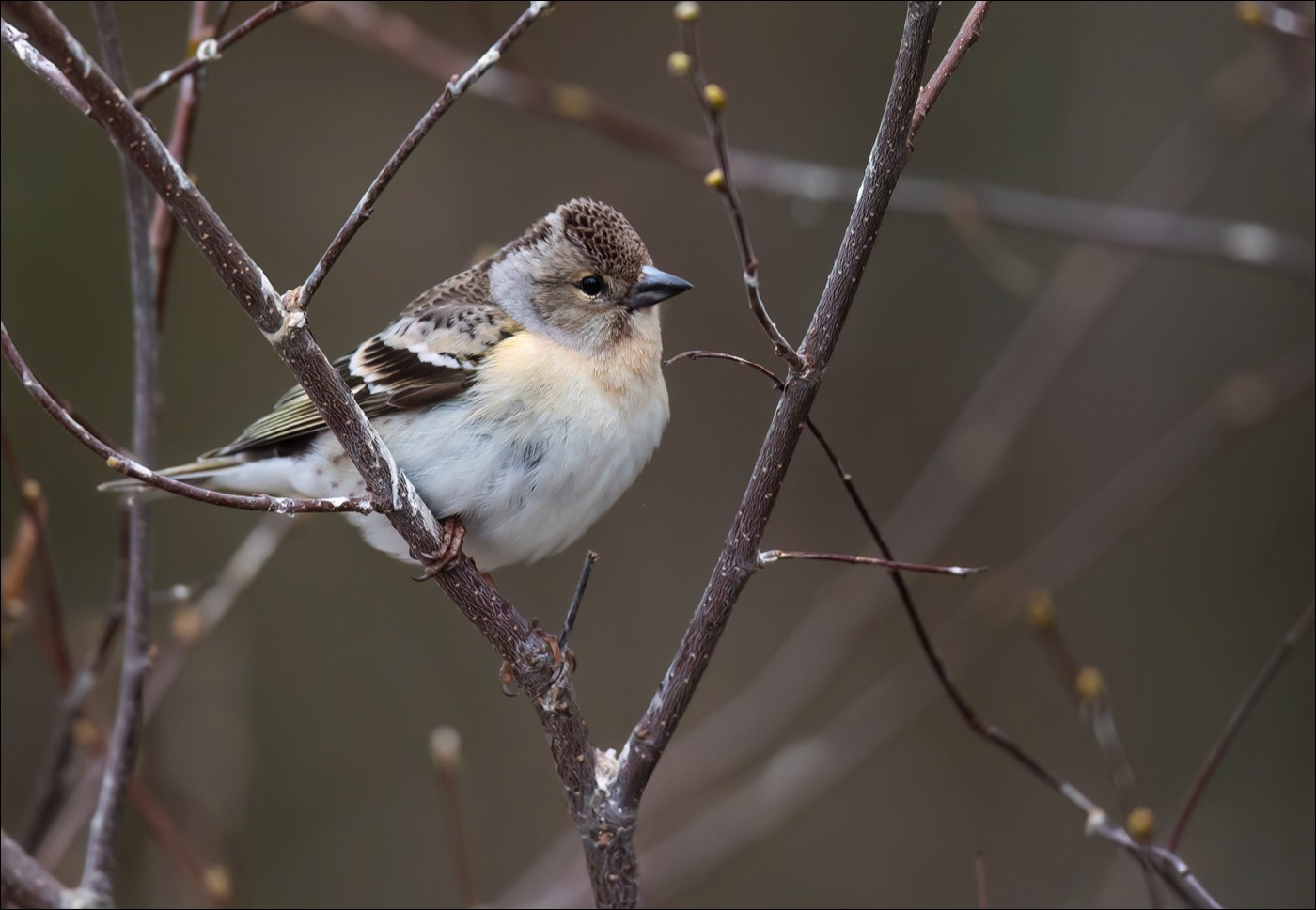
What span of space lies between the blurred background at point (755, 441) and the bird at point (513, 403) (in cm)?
243

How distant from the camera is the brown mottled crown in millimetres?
3801

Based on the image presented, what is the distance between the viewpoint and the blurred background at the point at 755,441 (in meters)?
6.56

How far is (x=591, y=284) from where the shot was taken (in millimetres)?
3838

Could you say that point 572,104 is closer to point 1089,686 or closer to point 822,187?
point 822,187

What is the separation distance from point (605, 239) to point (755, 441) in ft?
11.8

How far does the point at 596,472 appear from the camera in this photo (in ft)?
11.5

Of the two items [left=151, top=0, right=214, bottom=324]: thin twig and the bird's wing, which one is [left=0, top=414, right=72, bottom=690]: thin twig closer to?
[left=151, top=0, right=214, bottom=324]: thin twig

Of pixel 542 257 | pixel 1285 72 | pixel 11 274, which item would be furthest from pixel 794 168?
pixel 11 274

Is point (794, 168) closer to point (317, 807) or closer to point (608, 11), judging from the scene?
point (608, 11)

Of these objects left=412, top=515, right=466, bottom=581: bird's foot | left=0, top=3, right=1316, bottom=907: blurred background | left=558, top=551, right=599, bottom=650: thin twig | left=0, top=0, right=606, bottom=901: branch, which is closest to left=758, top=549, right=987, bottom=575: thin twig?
left=558, top=551, right=599, bottom=650: thin twig

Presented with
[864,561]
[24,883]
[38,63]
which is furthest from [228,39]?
[24,883]

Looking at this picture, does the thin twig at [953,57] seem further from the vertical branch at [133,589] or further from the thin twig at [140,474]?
the vertical branch at [133,589]

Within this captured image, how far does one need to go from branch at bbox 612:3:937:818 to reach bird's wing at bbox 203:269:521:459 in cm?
122

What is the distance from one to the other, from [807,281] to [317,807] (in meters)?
3.85
